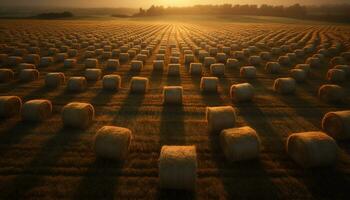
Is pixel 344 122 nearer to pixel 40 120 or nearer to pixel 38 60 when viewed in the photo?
pixel 40 120

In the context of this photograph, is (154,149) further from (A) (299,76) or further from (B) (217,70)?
(A) (299,76)

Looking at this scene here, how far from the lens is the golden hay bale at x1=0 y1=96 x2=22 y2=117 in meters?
9.79

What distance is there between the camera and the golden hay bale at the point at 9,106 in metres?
9.79

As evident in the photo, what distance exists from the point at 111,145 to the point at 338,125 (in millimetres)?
6652

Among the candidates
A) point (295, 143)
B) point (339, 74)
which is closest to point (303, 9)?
point (339, 74)

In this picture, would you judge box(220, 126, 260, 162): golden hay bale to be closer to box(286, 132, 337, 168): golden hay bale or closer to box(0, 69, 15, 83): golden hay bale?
box(286, 132, 337, 168): golden hay bale

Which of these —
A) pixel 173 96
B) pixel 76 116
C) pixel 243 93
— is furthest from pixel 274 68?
pixel 76 116

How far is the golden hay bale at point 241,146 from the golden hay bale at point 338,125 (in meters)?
2.99

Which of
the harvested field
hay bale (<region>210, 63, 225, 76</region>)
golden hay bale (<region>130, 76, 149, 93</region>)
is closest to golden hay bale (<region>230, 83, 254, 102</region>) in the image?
the harvested field

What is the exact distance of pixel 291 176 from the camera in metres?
6.69

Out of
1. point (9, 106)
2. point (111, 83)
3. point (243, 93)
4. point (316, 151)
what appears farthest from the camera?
point (111, 83)

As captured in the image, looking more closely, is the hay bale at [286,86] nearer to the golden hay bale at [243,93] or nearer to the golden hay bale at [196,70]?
the golden hay bale at [243,93]

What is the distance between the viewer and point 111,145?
7133 mm

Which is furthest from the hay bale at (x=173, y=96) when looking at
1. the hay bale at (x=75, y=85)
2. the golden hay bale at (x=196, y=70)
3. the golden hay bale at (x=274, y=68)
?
the golden hay bale at (x=274, y=68)
